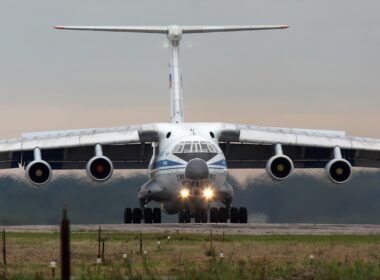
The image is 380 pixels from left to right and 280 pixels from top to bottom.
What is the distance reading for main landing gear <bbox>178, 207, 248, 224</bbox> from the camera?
3881 cm

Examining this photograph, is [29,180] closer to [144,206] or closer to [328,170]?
[144,206]

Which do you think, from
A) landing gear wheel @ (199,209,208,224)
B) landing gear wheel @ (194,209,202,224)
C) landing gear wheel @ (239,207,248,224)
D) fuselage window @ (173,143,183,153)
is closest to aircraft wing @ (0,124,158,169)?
fuselage window @ (173,143,183,153)

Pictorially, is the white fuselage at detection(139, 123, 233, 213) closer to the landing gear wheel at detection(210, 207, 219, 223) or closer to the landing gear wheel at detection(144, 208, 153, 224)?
the landing gear wheel at detection(144, 208, 153, 224)

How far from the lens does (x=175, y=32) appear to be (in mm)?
46625

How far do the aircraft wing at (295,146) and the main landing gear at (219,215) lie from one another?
8.54ft

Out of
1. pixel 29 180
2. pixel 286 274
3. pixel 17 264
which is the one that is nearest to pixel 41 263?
pixel 17 264

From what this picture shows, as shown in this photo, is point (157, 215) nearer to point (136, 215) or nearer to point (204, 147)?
point (136, 215)

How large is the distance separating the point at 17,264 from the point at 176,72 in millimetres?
26907

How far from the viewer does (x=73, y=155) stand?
43250mm

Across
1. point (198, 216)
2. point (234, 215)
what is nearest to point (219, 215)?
point (234, 215)

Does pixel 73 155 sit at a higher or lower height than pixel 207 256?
higher

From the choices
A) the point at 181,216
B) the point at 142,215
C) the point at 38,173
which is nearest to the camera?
the point at 38,173

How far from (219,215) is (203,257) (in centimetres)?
1888

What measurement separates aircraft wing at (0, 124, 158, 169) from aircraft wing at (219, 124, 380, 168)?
128 inches
